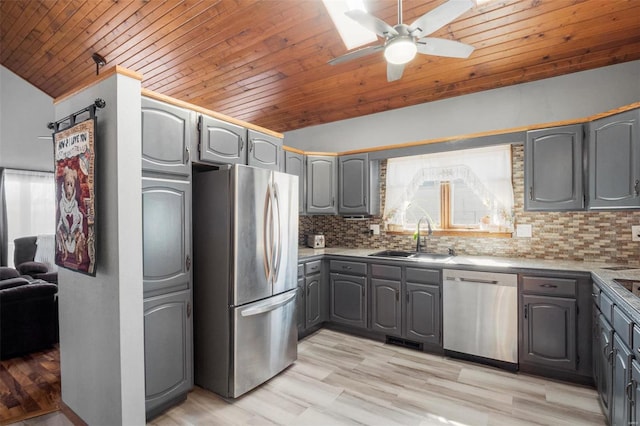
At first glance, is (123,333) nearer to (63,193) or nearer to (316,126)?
(63,193)

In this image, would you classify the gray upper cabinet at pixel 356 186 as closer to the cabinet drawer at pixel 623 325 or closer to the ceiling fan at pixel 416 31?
the ceiling fan at pixel 416 31

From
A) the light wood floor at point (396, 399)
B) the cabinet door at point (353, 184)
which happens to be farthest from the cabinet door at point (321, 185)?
the light wood floor at point (396, 399)

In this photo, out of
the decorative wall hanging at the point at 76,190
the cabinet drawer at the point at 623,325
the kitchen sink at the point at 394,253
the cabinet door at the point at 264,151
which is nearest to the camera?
the cabinet drawer at the point at 623,325

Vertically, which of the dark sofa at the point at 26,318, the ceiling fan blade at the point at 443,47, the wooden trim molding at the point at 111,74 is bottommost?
the dark sofa at the point at 26,318

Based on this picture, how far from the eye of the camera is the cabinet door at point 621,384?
1.57m

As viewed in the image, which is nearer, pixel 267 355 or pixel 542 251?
pixel 267 355

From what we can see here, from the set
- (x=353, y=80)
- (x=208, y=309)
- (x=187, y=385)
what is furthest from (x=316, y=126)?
(x=187, y=385)

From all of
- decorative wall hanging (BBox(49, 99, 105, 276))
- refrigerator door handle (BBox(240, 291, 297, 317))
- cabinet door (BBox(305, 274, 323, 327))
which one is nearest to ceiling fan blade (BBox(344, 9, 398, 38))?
decorative wall hanging (BBox(49, 99, 105, 276))

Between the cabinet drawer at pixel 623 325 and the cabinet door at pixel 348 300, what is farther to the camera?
the cabinet door at pixel 348 300

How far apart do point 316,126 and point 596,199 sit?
131 inches

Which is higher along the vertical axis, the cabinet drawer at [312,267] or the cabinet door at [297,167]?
the cabinet door at [297,167]

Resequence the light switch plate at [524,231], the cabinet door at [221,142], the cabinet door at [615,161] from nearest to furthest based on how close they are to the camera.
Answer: the cabinet door at [615,161]
the cabinet door at [221,142]
the light switch plate at [524,231]

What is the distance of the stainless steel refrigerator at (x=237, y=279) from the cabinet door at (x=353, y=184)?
1.47 m

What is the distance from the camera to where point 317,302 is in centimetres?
361
